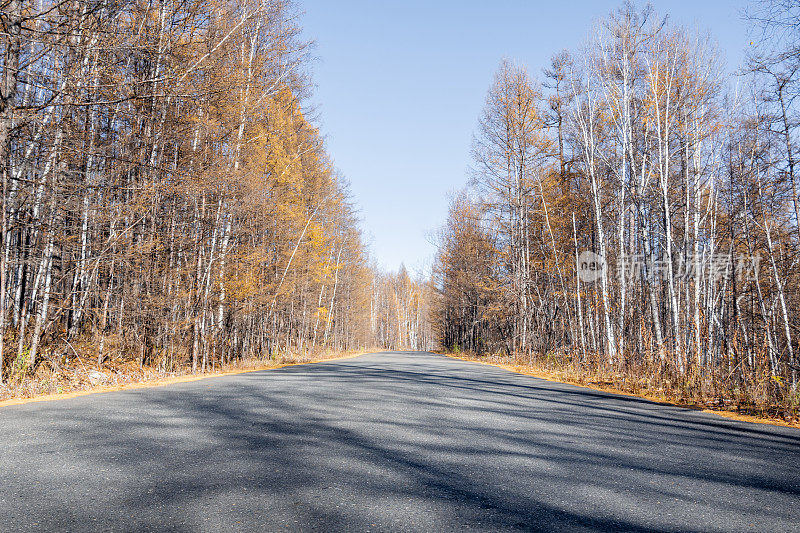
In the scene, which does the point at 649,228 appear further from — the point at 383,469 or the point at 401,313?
the point at 401,313


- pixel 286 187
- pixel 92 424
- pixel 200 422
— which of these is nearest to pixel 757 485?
pixel 200 422

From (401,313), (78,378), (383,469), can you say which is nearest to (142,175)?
(78,378)

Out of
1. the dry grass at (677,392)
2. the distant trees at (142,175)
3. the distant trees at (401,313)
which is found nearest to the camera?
the dry grass at (677,392)

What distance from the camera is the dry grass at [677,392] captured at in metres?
5.87

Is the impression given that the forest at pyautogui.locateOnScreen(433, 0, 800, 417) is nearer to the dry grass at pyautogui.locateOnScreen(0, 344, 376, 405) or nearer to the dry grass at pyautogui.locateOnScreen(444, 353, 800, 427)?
the dry grass at pyautogui.locateOnScreen(444, 353, 800, 427)

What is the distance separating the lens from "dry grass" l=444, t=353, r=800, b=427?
587cm

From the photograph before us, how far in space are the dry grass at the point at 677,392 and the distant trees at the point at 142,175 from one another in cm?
916

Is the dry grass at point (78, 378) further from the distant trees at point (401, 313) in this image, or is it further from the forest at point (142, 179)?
the distant trees at point (401, 313)

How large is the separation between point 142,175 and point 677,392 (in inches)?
473

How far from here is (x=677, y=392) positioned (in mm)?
7559

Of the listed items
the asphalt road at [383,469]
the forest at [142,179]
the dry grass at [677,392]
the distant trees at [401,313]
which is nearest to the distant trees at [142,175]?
the forest at [142,179]

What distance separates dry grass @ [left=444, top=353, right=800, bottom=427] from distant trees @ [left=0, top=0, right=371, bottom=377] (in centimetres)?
916

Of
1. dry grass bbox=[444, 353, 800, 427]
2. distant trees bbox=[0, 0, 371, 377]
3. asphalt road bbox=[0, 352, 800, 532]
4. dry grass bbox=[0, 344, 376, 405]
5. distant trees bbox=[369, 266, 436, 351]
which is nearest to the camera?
asphalt road bbox=[0, 352, 800, 532]

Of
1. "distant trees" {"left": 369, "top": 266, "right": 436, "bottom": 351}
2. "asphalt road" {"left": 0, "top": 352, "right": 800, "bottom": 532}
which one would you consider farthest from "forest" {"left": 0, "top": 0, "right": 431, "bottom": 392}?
"distant trees" {"left": 369, "top": 266, "right": 436, "bottom": 351}
